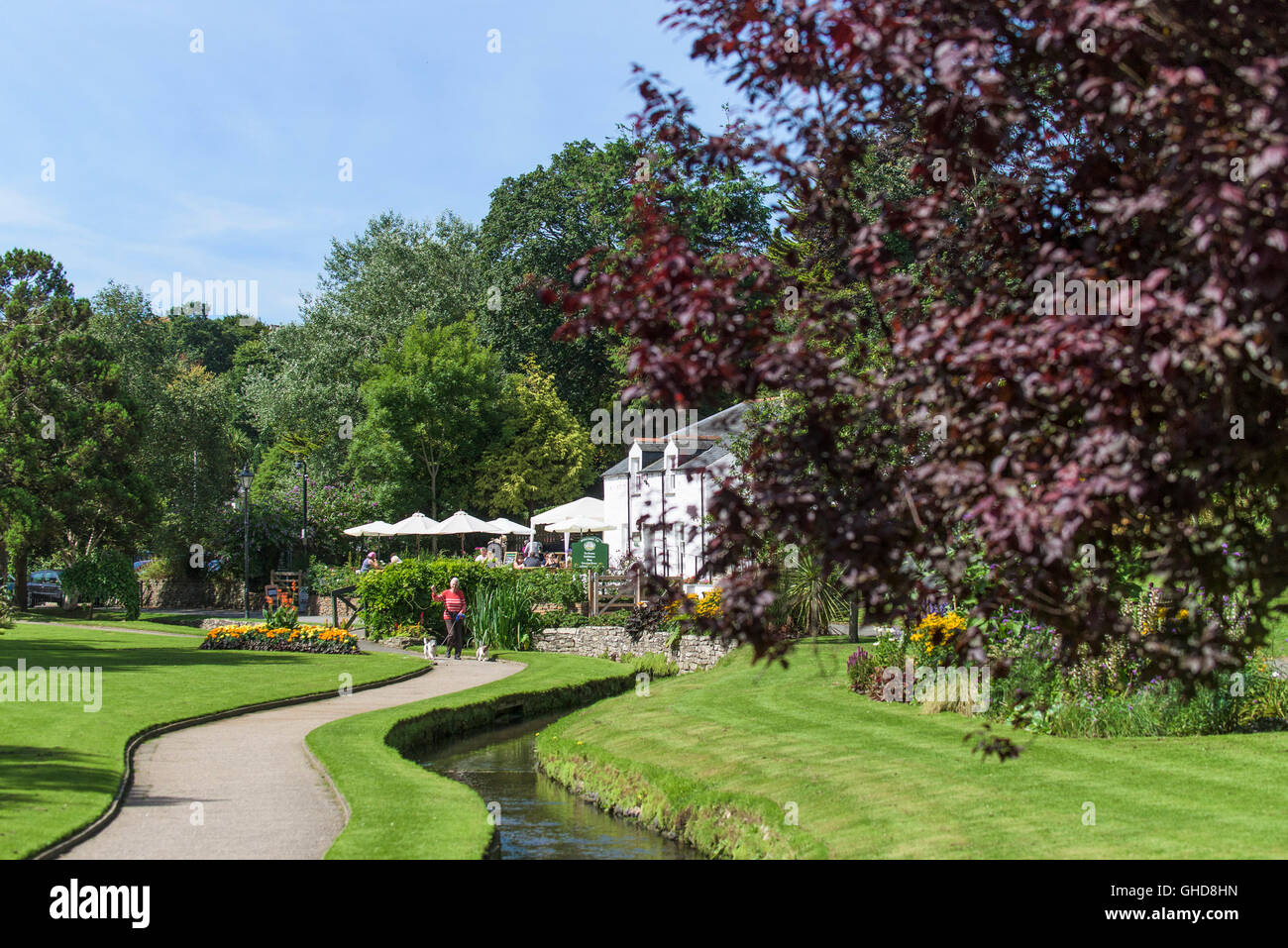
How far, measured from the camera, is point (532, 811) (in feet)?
43.8

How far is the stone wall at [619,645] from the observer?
2520cm

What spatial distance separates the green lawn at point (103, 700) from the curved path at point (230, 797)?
377 mm

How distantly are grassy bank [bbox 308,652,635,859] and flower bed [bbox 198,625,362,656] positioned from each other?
5108 mm

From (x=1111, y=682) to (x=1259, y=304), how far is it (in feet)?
33.3

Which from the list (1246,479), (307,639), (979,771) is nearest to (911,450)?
(1246,479)

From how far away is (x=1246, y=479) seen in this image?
185 inches

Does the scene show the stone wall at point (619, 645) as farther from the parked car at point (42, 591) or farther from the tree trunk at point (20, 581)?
the parked car at point (42, 591)

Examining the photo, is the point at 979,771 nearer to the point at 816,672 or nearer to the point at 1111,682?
the point at 1111,682

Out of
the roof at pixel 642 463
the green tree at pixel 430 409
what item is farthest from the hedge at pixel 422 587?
the green tree at pixel 430 409

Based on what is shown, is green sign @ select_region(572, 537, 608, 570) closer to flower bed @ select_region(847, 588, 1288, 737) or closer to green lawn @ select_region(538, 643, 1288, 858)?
green lawn @ select_region(538, 643, 1288, 858)

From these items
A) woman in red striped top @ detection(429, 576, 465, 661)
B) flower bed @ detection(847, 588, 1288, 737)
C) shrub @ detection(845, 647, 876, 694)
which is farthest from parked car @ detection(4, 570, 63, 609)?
flower bed @ detection(847, 588, 1288, 737)

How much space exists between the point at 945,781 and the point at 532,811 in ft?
16.0

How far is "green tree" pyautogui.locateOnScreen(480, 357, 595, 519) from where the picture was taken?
175ft
